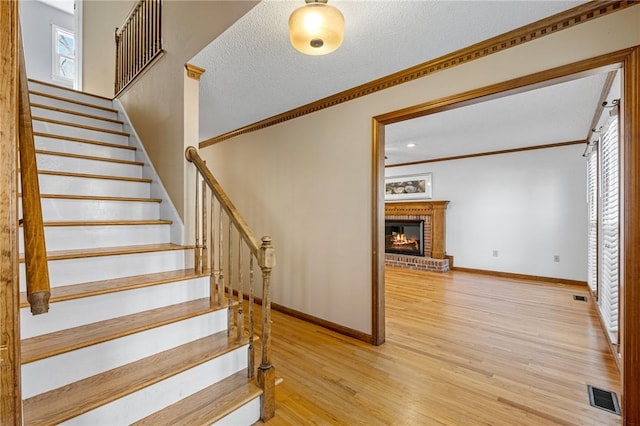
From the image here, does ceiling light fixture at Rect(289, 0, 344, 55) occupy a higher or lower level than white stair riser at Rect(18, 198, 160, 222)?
higher

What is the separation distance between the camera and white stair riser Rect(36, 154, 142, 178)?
2.48m

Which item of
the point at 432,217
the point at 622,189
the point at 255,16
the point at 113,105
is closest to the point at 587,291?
the point at 432,217

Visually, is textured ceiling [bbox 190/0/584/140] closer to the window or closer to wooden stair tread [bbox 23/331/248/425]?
wooden stair tread [bbox 23/331/248/425]

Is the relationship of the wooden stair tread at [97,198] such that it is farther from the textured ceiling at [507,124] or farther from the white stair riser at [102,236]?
the textured ceiling at [507,124]

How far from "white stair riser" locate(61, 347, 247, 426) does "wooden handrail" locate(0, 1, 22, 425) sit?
2.96 ft

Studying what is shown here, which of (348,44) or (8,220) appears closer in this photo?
(8,220)

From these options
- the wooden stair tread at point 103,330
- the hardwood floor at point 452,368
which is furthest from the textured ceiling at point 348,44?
the hardwood floor at point 452,368

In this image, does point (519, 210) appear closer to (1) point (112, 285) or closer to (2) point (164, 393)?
(2) point (164, 393)

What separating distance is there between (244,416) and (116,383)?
0.68 m

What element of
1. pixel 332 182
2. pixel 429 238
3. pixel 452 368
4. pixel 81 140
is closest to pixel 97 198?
pixel 81 140

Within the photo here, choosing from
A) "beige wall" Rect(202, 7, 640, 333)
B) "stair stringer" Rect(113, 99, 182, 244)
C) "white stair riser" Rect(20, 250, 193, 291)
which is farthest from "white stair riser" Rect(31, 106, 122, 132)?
"white stair riser" Rect(20, 250, 193, 291)

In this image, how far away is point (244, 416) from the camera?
1.66m

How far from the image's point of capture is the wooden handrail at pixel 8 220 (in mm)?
608

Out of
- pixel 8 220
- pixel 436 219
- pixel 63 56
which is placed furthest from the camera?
pixel 436 219
